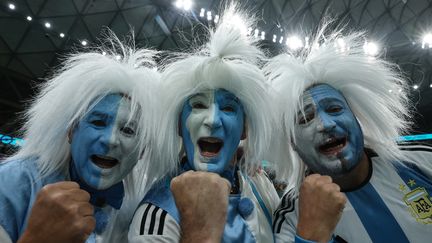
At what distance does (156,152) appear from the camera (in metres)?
1.56

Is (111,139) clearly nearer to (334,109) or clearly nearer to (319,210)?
(319,210)

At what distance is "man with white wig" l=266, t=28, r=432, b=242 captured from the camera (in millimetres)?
1531

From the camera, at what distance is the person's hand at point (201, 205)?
1.19m

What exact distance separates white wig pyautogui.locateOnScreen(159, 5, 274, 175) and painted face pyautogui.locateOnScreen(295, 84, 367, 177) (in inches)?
7.0

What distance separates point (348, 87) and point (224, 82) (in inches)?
27.1

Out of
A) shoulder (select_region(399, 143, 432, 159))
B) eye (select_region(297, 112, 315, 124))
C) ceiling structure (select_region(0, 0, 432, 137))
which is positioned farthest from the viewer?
ceiling structure (select_region(0, 0, 432, 137))

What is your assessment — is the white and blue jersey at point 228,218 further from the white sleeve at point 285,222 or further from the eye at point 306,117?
the eye at point 306,117

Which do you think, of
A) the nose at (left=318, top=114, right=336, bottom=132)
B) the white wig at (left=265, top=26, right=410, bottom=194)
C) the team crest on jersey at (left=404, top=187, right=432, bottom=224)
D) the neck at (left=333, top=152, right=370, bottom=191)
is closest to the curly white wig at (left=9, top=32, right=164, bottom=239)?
the white wig at (left=265, top=26, right=410, bottom=194)

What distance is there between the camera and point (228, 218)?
1.38 m

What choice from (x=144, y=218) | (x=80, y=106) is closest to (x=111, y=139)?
(x=80, y=106)

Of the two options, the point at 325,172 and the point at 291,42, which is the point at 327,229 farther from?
the point at 291,42

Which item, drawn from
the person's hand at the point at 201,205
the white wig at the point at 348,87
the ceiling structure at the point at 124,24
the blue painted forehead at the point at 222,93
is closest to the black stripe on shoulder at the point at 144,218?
the person's hand at the point at 201,205

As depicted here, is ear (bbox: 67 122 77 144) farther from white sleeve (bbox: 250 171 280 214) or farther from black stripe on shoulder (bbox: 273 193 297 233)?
black stripe on shoulder (bbox: 273 193 297 233)

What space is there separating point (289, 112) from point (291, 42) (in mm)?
11813
